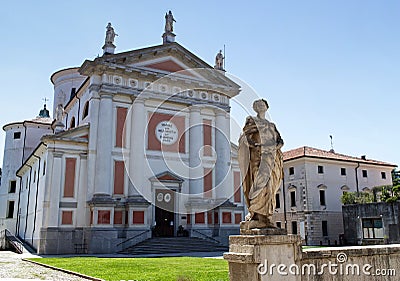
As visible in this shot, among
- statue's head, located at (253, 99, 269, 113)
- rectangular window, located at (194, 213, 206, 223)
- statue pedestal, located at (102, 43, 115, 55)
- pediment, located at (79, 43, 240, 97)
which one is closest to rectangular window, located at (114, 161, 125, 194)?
rectangular window, located at (194, 213, 206, 223)

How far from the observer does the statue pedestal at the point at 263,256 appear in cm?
581

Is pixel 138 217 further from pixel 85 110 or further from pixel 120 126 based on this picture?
pixel 85 110

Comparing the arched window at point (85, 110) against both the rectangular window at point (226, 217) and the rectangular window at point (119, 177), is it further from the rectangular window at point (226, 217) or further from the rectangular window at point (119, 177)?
the rectangular window at point (226, 217)

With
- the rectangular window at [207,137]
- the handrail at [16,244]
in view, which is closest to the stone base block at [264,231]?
the rectangular window at [207,137]

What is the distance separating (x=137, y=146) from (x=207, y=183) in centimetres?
583

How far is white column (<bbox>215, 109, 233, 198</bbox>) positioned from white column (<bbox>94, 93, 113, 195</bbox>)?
8.00m

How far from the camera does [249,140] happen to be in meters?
6.62

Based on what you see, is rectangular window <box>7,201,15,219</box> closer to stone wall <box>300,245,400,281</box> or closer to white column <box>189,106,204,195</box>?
white column <box>189,106,204,195</box>

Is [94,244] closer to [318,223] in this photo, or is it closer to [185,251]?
[185,251]

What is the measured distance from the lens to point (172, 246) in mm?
23109

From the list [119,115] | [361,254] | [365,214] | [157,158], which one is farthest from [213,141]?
[361,254]

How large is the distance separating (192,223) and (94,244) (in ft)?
22.3

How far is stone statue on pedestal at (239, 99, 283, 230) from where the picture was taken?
632 centimetres

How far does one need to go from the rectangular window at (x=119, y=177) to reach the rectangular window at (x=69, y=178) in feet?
8.44
